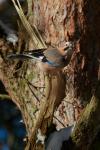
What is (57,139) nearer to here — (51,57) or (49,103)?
(49,103)

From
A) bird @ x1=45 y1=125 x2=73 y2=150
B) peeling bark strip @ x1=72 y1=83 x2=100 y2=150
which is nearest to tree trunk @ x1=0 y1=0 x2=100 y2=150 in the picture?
bird @ x1=45 y1=125 x2=73 y2=150

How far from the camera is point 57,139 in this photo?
1510 mm

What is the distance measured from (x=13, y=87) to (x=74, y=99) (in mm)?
322

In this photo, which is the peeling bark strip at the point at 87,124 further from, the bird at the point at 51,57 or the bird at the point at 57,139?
Answer: the bird at the point at 51,57

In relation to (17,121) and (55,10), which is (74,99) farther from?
(17,121)

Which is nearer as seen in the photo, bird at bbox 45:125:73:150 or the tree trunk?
bird at bbox 45:125:73:150

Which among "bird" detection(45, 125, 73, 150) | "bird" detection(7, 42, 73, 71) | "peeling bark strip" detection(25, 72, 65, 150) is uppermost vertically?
"bird" detection(7, 42, 73, 71)

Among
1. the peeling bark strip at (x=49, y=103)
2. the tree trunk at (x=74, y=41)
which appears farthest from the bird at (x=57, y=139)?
the tree trunk at (x=74, y=41)

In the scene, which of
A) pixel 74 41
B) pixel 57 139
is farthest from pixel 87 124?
pixel 74 41

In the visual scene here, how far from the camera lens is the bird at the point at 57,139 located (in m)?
1.48

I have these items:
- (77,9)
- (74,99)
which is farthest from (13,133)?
(77,9)

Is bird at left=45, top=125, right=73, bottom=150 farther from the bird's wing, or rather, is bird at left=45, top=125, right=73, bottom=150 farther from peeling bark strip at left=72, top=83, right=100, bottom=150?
the bird's wing

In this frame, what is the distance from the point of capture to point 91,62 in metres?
1.80

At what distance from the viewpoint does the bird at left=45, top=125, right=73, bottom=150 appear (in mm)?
1479
